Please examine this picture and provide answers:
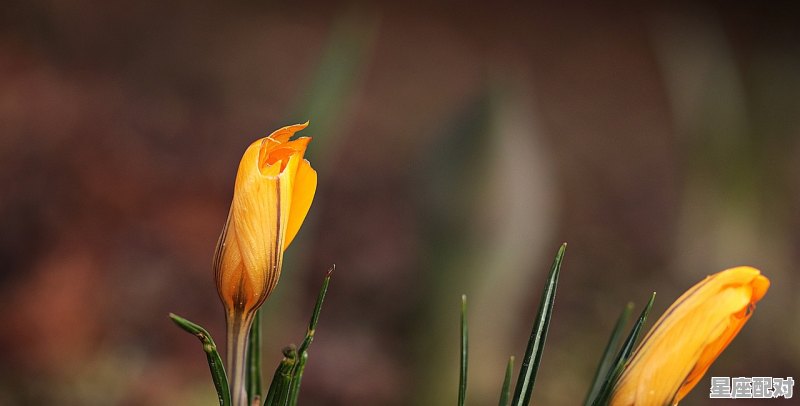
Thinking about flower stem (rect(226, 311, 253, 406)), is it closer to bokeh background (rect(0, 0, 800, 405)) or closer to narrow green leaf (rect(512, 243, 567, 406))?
narrow green leaf (rect(512, 243, 567, 406))

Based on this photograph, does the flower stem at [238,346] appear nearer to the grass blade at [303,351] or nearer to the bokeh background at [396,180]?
the grass blade at [303,351]

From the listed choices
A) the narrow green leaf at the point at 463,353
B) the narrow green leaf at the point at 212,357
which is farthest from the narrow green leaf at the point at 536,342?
the narrow green leaf at the point at 212,357

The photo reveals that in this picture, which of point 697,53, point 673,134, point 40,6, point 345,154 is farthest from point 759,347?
point 40,6

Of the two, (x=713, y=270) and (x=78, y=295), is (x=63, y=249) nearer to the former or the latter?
(x=78, y=295)

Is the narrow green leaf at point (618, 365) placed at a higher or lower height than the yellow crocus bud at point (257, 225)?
lower

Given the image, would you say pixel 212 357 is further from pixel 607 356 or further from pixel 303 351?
pixel 607 356

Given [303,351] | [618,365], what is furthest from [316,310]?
[618,365]

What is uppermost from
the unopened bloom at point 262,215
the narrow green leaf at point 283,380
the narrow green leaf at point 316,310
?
the unopened bloom at point 262,215
